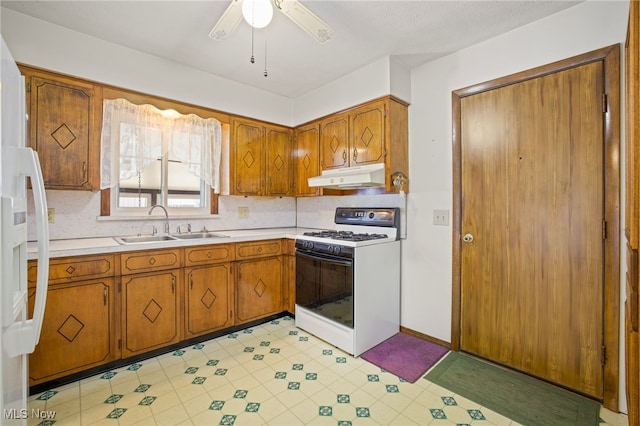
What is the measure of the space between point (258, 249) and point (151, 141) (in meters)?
1.44

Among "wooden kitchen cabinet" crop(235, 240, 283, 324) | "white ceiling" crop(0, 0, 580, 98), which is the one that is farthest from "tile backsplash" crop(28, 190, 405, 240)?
"white ceiling" crop(0, 0, 580, 98)

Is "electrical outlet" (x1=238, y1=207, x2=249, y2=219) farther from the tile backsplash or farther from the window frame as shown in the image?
the window frame

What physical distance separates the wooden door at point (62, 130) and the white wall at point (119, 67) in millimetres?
162

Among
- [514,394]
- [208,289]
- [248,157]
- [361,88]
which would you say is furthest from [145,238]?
[514,394]

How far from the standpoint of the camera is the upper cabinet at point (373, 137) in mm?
2646

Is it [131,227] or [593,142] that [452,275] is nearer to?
[593,142]

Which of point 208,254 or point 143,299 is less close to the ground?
point 208,254

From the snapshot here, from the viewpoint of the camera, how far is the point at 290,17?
5.69ft

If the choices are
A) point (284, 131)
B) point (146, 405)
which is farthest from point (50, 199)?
point (284, 131)

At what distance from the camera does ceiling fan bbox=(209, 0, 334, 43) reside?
1635mm

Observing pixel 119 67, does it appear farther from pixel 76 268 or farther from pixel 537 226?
pixel 537 226

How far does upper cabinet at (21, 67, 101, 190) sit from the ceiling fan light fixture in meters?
1.59

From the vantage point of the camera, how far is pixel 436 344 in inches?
104

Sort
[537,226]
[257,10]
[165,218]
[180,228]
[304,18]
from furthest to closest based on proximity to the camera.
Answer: [180,228] → [165,218] → [537,226] → [304,18] → [257,10]
